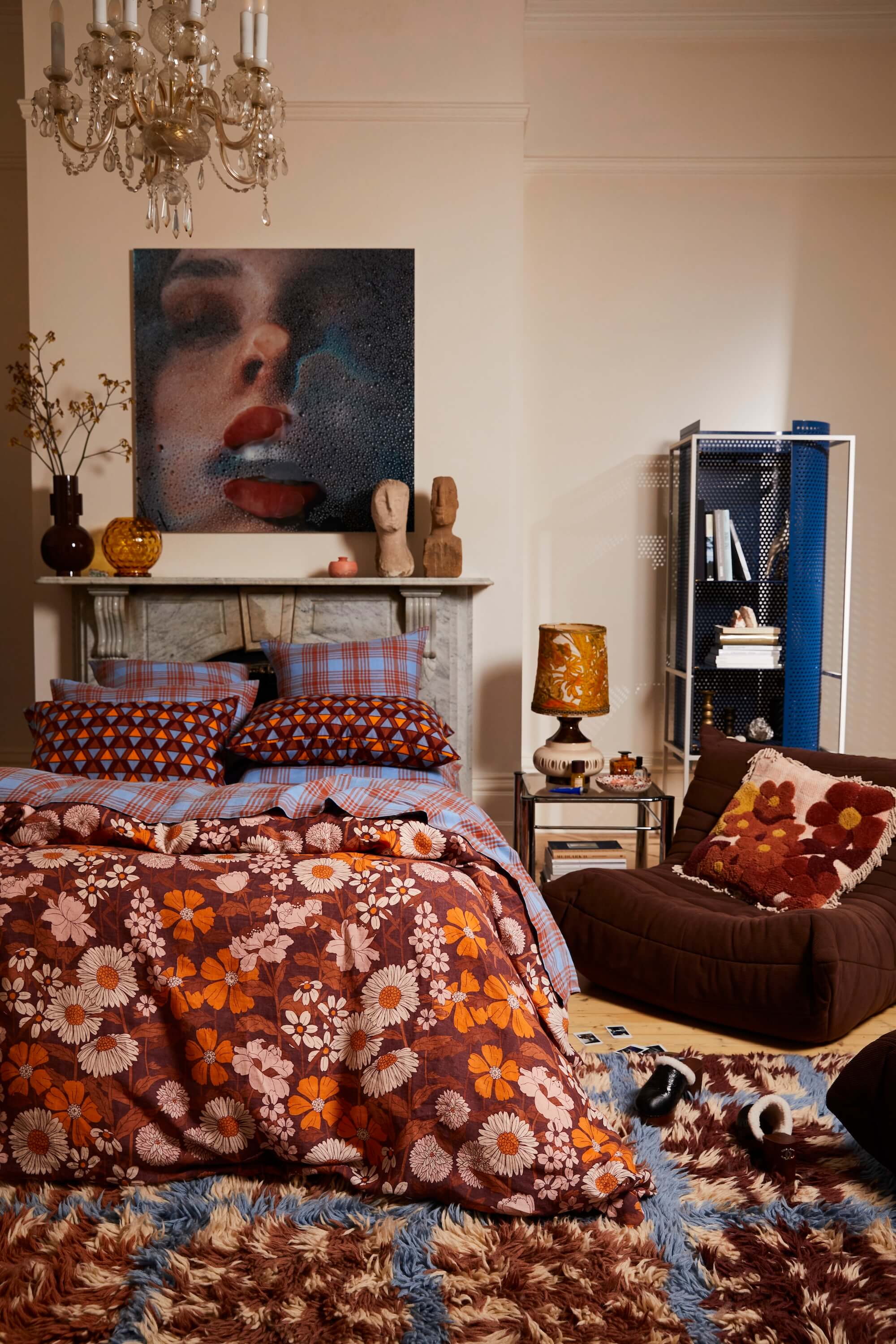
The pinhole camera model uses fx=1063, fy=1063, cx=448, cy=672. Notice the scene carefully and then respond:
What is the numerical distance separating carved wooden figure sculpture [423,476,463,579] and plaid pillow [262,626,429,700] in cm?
47

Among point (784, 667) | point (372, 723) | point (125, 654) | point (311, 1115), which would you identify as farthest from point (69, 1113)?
point (784, 667)

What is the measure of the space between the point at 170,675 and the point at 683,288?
305cm

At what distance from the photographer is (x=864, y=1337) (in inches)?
63.9

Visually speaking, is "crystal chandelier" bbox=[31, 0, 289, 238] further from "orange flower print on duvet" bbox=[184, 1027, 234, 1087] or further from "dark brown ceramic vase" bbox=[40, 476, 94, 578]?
"dark brown ceramic vase" bbox=[40, 476, 94, 578]

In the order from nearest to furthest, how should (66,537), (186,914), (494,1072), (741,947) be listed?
(494,1072)
(186,914)
(741,947)
(66,537)

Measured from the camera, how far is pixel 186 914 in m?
2.04

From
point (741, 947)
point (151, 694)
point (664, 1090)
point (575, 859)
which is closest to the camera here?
point (664, 1090)

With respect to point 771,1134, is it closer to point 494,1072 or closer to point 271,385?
point 494,1072

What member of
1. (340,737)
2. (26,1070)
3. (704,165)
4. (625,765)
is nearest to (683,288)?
(704,165)

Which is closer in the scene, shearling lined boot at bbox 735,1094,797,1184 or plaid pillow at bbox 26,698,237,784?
shearling lined boot at bbox 735,1094,797,1184

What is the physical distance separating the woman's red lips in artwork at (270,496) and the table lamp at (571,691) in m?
1.28

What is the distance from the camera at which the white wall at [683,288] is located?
4.97 metres

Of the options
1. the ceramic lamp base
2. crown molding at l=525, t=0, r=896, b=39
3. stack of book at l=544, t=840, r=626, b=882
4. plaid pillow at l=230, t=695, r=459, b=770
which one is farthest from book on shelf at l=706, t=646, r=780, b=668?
crown molding at l=525, t=0, r=896, b=39

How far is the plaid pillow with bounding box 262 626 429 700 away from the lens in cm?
392
